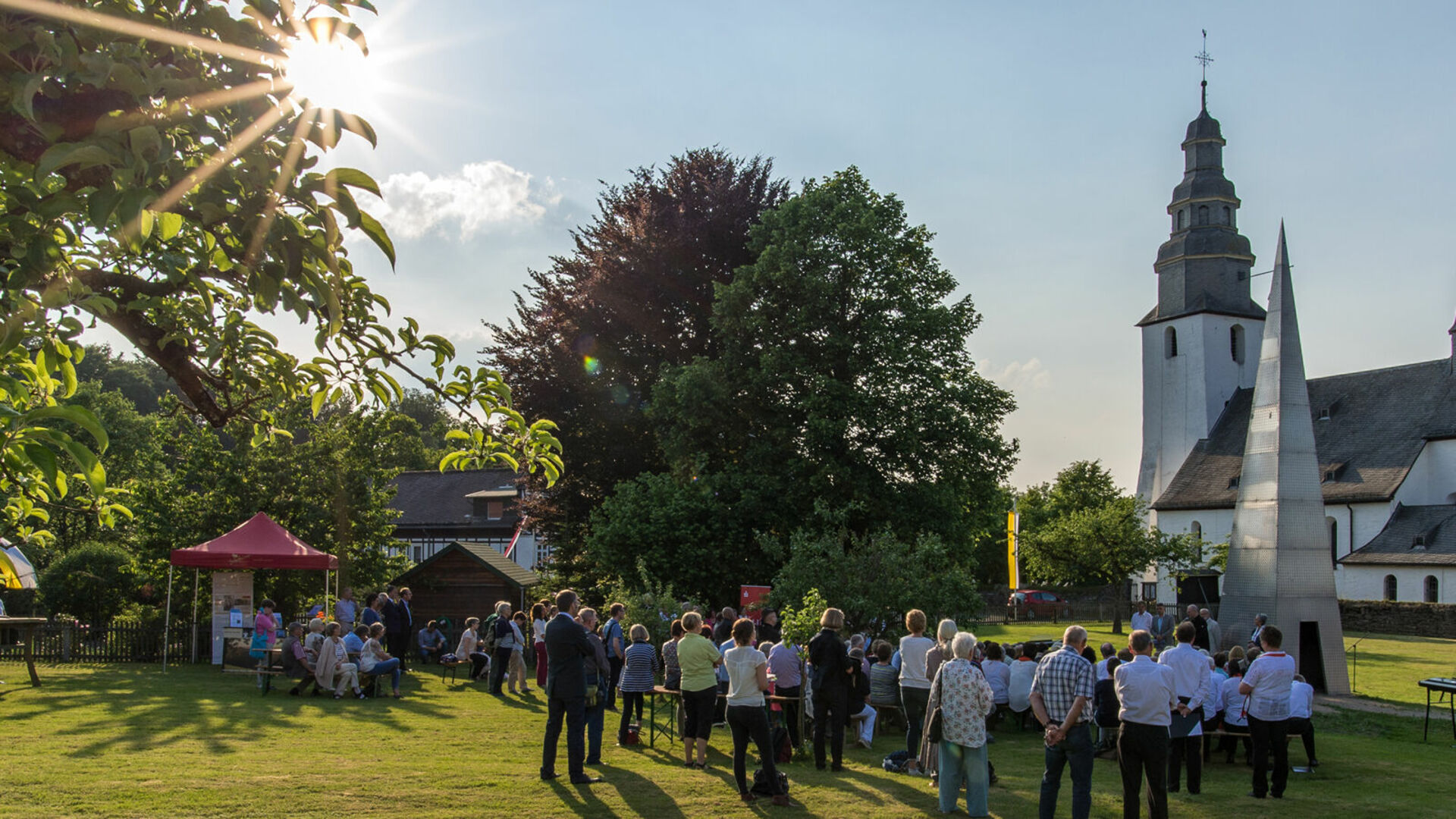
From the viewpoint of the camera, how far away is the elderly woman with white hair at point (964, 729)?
9.78 m

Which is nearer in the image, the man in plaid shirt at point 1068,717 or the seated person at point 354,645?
the man in plaid shirt at point 1068,717

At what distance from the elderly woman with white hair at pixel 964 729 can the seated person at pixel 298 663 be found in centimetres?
1203

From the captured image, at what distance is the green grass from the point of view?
9602mm

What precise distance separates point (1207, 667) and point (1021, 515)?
6631cm

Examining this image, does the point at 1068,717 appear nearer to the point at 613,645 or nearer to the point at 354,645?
the point at 613,645

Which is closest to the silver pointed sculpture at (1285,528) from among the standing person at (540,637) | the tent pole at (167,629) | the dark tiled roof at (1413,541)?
the standing person at (540,637)

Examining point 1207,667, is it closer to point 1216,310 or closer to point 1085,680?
point 1085,680

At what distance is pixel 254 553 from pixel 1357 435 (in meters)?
55.1

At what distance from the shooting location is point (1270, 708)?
37.7 feet

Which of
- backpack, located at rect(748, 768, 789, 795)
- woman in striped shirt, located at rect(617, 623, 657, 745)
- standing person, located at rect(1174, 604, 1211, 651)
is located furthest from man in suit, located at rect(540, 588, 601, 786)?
standing person, located at rect(1174, 604, 1211, 651)

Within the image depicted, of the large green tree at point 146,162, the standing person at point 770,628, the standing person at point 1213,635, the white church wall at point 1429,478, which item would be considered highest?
the white church wall at point 1429,478

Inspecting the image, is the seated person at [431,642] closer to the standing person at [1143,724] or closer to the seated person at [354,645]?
the seated person at [354,645]

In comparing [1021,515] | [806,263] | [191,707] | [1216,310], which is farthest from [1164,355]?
[191,707]

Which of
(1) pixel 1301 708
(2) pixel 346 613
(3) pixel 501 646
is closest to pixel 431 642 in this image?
(2) pixel 346 613
